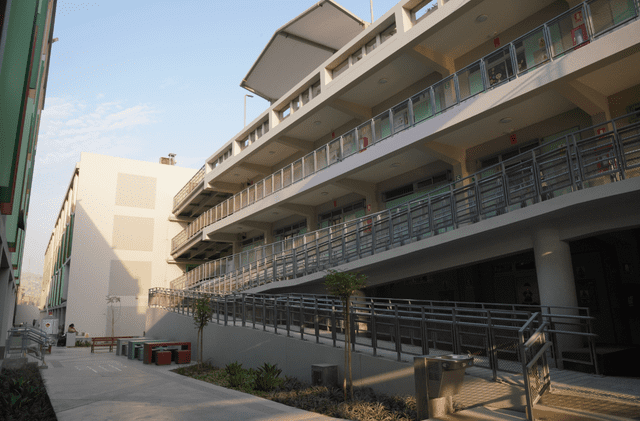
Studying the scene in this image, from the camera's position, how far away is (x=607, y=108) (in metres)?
13.1

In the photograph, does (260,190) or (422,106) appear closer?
(422,106)

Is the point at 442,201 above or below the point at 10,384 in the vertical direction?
above

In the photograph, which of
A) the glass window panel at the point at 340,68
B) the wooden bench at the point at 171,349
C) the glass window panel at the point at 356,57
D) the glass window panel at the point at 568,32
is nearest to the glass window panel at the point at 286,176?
the glass window panel at the point at 340,68

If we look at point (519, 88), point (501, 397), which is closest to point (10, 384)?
point (501, 397)

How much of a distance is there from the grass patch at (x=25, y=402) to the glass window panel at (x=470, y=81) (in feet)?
43.7

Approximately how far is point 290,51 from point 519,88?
17.3 meters

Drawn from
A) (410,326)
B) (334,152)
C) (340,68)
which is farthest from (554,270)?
(340,68)

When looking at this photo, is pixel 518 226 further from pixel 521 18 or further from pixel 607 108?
pixel 521 18

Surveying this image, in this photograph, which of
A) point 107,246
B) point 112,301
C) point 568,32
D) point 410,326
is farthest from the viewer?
point 107,246

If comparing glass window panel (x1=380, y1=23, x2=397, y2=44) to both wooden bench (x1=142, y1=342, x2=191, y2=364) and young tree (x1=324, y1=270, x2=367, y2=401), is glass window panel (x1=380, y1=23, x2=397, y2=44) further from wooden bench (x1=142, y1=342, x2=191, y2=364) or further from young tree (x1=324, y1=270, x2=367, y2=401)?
wooden bench (x1=142, y1=342, x2=191, y2=364)

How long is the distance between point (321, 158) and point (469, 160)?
6604mm

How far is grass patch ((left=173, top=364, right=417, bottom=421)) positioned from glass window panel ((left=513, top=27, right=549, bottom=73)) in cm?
943

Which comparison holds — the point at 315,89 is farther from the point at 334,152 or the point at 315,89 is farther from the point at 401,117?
the point at 401,117

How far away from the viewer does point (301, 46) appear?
87.6 feet
